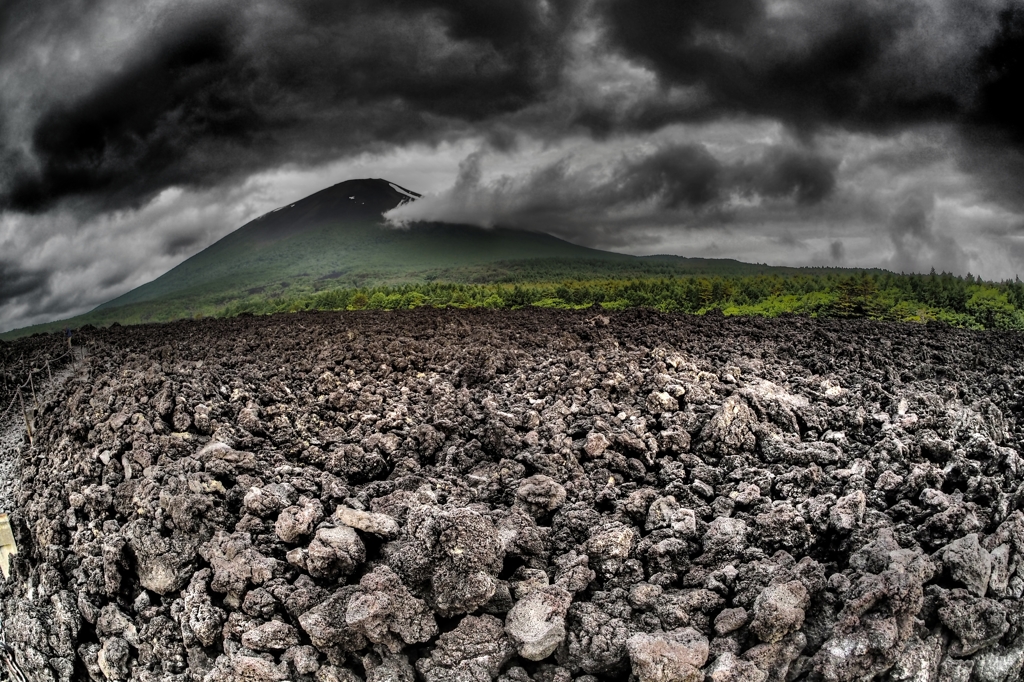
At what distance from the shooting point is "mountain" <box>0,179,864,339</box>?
97500 millimetres

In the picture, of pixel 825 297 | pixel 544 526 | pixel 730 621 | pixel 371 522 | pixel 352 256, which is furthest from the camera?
pixel 352 256

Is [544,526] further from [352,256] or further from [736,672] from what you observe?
[352,256]

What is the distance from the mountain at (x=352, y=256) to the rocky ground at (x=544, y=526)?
6871 cm

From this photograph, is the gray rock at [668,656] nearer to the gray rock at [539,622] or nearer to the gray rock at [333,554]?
the gray rock at [539,622]

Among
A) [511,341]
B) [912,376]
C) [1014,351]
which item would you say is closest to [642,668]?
[912,376]

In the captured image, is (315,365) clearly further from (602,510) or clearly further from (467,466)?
(602,510)

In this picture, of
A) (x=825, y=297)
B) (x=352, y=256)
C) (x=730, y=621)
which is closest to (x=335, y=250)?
(x=352, y=256)

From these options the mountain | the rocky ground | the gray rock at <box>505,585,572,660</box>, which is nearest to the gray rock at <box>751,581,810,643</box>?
the rocky ground

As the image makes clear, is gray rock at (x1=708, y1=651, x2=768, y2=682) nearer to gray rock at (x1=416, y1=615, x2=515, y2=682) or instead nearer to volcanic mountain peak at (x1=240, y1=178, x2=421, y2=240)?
gray rock at (x1=416, y1=615, x2=515, y2=682)

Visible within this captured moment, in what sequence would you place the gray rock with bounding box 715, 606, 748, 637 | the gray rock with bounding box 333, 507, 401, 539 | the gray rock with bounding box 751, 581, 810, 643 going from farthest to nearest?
the gray rock with bounding box 333, 507, 401, 539 < the gray rock with bounding box 715, 606, 748, 637 < the gray rock with bounding box 751, 581, 810, 643

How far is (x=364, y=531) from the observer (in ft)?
20.7

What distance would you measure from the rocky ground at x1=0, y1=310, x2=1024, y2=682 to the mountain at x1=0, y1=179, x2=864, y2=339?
225 feet

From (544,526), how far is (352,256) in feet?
439

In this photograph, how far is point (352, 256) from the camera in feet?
438
